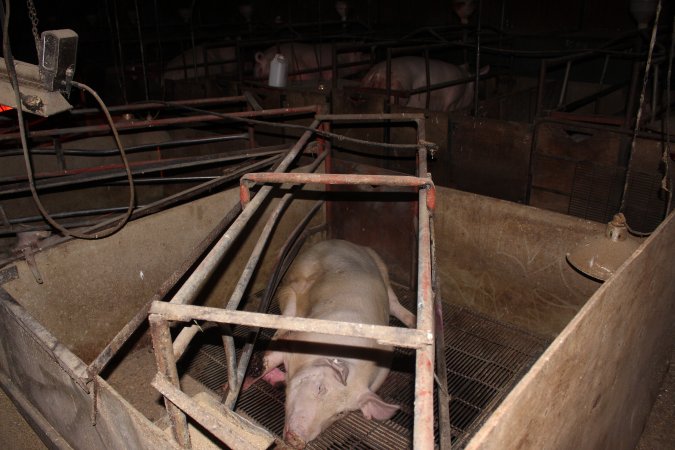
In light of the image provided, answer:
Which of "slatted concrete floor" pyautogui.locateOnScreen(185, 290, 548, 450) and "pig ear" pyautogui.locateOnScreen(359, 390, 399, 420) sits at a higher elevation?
"pig ear" pyautogui.locateOnScreen(359, 390, 399, 420)

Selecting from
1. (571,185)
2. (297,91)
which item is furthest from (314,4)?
(571,185)

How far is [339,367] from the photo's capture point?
9.64 ft

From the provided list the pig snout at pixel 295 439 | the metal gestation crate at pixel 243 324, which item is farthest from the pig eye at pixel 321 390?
the metal gestation crate at pixel 243 324

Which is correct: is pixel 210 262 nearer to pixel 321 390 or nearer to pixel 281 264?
pixel 321 390

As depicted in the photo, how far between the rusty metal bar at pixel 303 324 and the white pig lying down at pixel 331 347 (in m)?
1.40

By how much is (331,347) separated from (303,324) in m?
1.71

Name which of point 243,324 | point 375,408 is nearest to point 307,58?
point 375,408

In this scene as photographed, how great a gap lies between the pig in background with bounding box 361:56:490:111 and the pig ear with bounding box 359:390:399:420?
488 cm

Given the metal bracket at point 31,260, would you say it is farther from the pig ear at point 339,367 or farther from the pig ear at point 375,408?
the pig ear at point 375,408

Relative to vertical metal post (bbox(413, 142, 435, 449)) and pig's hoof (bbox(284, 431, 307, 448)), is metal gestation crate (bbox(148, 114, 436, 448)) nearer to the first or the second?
vertical metal post (bbox(413, 142, 435, 449))

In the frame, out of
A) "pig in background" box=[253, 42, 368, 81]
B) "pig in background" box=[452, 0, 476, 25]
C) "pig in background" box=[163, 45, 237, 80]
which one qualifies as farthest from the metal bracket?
"pig in background" box=[452, 0, 476, 25]

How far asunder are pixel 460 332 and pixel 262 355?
155 centimetres

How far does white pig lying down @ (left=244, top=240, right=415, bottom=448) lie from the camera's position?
291cm

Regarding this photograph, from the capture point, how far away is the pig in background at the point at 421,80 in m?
7.09
